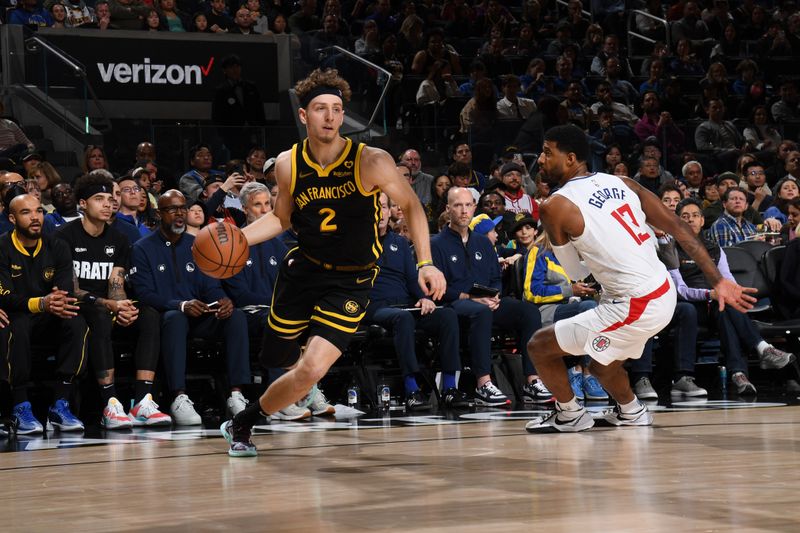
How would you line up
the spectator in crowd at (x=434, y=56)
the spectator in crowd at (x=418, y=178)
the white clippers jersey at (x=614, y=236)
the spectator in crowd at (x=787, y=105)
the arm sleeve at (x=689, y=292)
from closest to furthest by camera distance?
the white clippers jersey at (x=614, y=236)
the arm sleeve at (x=689, y=292)
the spectator in crowd at (x=418, y=178)
the spectator in crowd at (x=434, y=56)
the spectator in crowd at (x=787, y=105)

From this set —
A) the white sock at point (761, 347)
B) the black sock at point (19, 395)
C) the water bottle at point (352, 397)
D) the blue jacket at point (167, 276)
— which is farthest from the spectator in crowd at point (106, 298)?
the white sock at point (761, 347)

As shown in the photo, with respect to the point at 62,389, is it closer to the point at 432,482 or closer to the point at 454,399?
the point at 454,399

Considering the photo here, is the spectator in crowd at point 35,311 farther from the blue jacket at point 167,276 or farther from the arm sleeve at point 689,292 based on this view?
the arm sleeve at point 689,292

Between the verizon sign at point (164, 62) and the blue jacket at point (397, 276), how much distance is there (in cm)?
562

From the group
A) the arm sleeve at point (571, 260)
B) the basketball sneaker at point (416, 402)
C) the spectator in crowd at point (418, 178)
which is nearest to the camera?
the arm sleeve at point (571, 260)

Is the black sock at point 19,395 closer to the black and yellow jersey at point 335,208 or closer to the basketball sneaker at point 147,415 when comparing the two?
the basketball sneaker at point 147,415

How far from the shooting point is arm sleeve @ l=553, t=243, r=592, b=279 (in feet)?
20.4

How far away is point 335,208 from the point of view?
5.65 metres

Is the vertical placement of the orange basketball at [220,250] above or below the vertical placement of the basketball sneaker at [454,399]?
above

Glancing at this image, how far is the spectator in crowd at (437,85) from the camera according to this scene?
14352 millimetres

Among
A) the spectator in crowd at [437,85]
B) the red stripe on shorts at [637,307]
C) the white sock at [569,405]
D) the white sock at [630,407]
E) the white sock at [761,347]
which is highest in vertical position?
the spectator in crowd at [437,85]

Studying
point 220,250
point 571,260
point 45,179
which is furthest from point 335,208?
point 45,179

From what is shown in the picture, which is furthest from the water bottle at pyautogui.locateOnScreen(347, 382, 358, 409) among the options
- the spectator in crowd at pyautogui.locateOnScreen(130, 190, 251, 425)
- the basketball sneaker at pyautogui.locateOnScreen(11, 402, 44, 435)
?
the basketball sneaker at pyautogui.locateOnScreen(11, 402, 44, 435)

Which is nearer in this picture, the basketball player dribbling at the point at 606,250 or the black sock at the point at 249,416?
the black sock at the point at 249,416
